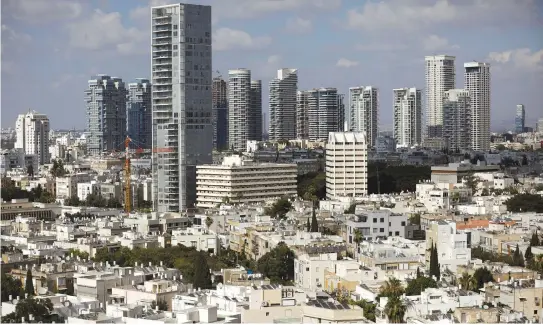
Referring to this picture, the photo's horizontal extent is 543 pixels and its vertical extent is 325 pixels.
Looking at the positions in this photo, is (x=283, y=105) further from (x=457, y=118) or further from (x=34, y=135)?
(x=34, y=135)

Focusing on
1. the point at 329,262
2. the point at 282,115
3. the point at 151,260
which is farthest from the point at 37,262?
the point at 282,115

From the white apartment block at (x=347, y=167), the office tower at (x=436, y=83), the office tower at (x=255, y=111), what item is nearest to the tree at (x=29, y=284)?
the white apartment block at (x=347, y=167)

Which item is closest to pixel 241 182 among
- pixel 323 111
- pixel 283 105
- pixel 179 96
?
pixel 179 96

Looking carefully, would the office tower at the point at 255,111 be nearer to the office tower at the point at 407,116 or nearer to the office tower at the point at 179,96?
the office tower at the point at 407,116

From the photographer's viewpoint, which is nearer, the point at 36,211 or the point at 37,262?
the point at 37,262

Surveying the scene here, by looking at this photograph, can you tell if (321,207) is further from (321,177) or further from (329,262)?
(329,262)

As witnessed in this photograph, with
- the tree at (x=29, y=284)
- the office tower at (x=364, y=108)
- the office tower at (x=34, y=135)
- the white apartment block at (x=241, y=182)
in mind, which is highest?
the office tower at (x=364, y=108)

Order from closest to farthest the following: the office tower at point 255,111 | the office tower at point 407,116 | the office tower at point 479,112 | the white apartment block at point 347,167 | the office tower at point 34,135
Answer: the white apartment block at point 347,167 → the office tower at point 34,135 → the office tower at point 255,111 → the office tower at point 479,112 → the office tower at point 407,116
